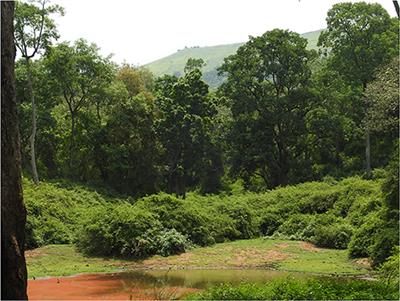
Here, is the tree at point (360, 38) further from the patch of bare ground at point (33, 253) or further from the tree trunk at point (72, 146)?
the patch of bare ground at point (33, 253)

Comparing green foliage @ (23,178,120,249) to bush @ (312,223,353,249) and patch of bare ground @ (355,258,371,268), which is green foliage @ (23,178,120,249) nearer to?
bush @ (312,223,353,249)

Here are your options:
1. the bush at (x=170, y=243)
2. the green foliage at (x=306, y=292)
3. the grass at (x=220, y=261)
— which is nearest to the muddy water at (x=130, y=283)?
the grass at (x=220, y=261)

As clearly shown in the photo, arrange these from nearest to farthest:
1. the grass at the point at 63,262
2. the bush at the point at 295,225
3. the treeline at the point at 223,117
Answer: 1. the grass at the point at 63,262
2. the bush at the point at 295,225
3. the treeline at the point at 223,117

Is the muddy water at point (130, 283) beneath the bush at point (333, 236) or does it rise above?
above

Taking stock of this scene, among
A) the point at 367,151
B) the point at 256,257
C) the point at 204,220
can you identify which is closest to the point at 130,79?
the point at 367,151

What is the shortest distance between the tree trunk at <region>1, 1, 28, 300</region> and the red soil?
24.1 ft

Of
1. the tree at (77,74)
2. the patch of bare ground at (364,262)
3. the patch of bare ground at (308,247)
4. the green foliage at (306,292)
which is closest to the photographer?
the green foliage at (306,292)

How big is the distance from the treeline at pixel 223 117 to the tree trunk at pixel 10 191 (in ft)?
96.7

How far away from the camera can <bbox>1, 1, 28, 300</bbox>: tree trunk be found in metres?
7.12

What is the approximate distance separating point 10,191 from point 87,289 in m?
10.1

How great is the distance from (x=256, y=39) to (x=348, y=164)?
1283cm

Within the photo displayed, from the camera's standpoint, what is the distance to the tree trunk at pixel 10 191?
7117mm

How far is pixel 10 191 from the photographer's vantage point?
7234mm

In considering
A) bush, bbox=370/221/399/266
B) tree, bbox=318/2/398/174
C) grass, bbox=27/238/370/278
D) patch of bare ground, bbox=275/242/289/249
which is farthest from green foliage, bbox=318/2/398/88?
bush, bbox=370/221/399/266
